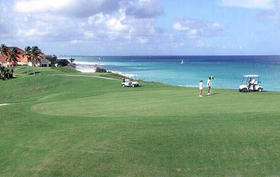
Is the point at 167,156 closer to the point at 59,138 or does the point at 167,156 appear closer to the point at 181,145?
the point at 181,145

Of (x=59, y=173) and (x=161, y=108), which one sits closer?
(x=59, y=173)

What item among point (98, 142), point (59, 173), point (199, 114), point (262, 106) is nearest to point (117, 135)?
point (98, 142)

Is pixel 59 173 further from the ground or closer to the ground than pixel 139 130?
closer to the ground

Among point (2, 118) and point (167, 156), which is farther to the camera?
point (2, 118)

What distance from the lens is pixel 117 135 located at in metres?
16.6

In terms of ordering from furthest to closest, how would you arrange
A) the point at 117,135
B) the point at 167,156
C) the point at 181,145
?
the point at 117,135, the point at 181,145, the point at 167,156

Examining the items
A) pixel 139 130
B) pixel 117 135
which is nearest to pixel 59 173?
pixel 117 135

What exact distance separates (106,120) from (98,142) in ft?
13.9

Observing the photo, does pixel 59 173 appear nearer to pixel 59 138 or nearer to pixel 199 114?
pixel 59 138

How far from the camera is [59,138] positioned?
16.9 metres

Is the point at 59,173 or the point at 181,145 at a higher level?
the point at 181,145

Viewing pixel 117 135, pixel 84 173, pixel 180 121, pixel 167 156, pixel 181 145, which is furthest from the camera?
pixel 180 121

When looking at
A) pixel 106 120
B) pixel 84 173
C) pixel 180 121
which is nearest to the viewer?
pixel 84 173

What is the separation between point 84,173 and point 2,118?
1284 centimetres
